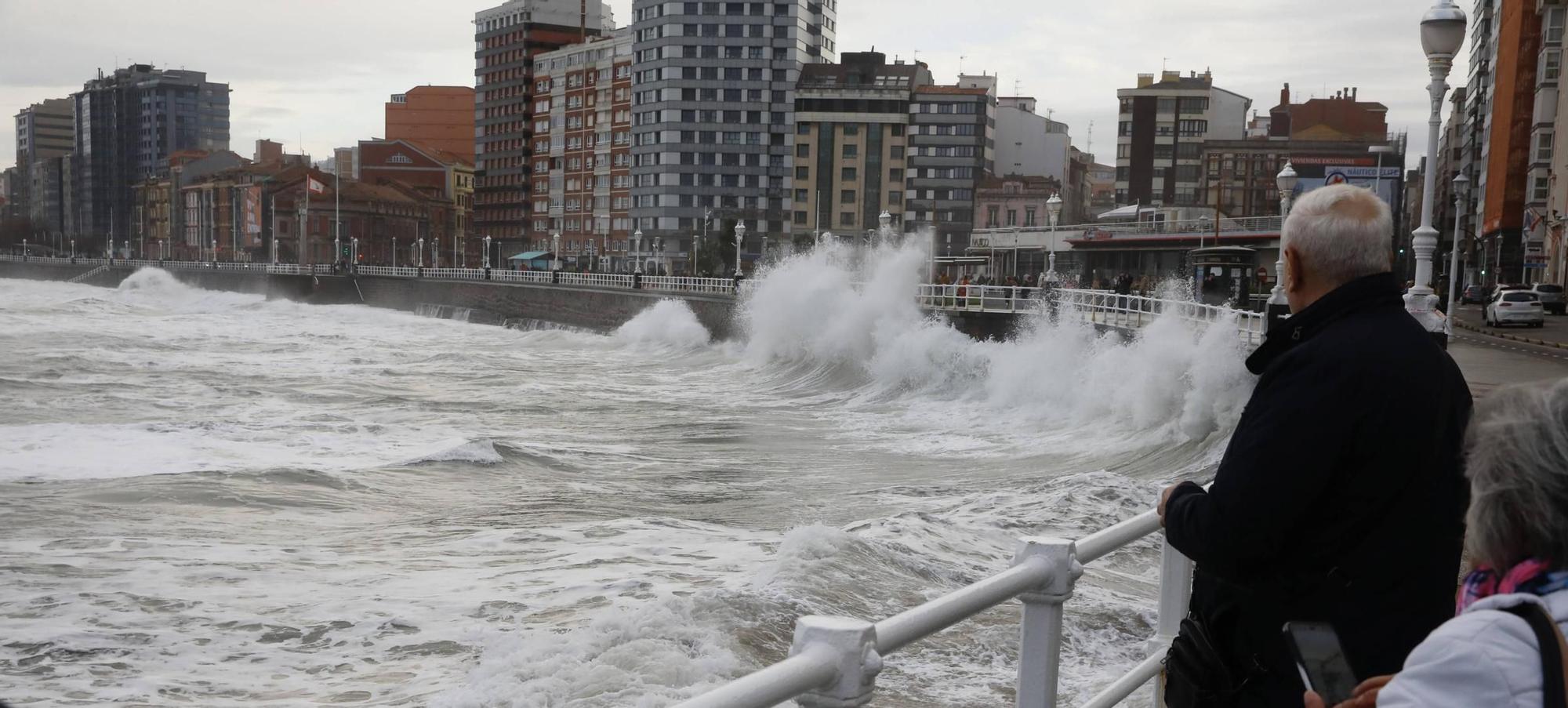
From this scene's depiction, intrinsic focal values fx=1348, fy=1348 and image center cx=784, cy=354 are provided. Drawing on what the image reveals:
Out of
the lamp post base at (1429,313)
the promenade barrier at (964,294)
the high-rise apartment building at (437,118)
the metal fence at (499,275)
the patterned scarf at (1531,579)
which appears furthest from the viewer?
the high-rise apartment building at (437,118)

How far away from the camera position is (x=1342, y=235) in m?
2.52

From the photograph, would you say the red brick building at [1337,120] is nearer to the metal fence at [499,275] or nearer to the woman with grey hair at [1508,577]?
the metal fence at [499,275]

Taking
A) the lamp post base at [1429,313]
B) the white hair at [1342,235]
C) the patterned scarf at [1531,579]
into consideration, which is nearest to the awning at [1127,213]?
the lamp post base at [1429,313]

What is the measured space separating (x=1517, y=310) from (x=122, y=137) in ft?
625

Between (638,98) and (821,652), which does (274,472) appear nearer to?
(821,652)

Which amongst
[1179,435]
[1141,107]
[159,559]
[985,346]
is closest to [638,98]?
[1141,107]

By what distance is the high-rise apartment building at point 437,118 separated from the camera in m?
150

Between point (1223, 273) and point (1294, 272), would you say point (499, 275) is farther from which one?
point (1294, 272)

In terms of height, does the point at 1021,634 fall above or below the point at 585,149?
below

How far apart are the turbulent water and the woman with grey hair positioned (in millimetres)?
4706

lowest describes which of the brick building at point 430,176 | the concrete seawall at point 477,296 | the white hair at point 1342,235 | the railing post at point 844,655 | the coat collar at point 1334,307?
the concrete seawall at point 477,296

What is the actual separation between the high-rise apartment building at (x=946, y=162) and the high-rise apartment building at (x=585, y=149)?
24.2 m

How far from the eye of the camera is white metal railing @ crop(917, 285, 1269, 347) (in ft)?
77.1

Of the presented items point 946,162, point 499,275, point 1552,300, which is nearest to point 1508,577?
point 1552,300
